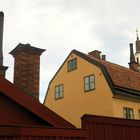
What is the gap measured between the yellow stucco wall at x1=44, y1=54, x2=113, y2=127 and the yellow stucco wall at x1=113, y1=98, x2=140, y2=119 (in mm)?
272

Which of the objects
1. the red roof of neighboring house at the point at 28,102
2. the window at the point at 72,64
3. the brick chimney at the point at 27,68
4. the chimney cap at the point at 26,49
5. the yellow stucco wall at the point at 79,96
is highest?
the window at the point at 72,64

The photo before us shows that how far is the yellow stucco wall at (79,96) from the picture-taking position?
23891mm

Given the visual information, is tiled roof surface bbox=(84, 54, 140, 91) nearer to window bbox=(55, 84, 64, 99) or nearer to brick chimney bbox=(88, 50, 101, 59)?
brick chimney bbox=(88, 50, 101, 59)

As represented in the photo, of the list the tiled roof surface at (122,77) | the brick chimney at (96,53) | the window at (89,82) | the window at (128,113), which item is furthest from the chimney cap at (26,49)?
the brick chimney at (96,53)

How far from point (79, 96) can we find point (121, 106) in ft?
13.0

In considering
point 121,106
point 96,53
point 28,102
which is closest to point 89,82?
point 121,106

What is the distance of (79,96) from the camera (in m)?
→ 26.3

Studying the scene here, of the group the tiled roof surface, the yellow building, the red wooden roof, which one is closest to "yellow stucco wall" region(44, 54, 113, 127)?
the yellow building

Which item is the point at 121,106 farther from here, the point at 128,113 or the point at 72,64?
the point at 72,64

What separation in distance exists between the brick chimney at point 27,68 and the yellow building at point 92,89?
12.8m

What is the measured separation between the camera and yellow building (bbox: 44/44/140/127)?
2348 cm

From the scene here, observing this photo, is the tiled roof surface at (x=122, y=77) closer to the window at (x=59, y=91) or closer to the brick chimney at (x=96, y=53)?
the brick chimney at (x=96, y=53)

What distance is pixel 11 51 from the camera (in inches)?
442

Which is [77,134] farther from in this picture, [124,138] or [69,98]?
[69,98]
